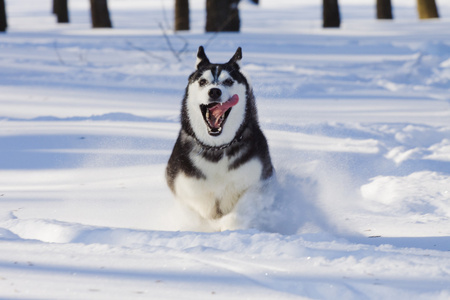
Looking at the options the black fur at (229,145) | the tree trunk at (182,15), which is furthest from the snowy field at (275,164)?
the tree trunk at (182,15)

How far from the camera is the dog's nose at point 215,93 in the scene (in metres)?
4.94

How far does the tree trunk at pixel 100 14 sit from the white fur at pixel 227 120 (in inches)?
679

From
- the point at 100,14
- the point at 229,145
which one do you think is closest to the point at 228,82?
the point at 229,145

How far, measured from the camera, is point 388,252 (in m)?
4.05

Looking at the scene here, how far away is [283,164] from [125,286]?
149 inches

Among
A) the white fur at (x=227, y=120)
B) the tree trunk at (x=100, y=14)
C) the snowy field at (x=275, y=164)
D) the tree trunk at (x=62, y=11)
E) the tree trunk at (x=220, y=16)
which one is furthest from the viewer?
the tree trunk at (x=62, y=11)

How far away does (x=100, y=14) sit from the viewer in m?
22.1

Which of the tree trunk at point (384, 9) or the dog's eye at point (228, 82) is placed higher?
the dog's eye at point (228, 82)

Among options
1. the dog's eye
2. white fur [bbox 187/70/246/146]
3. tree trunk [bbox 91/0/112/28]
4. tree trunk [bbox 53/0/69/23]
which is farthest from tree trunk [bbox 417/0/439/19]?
the dog's eye

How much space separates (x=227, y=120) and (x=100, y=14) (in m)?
17.7

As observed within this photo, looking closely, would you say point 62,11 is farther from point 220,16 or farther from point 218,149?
point 218,149

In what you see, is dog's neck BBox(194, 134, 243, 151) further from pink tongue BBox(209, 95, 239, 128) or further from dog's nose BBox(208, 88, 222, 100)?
dog's nose BBox(208, 88, 222, 100)

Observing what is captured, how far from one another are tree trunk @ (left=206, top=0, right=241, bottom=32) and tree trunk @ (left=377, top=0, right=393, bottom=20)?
283 inches

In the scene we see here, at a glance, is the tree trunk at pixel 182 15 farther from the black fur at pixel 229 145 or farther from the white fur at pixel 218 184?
the white fur at pixel 218 184
